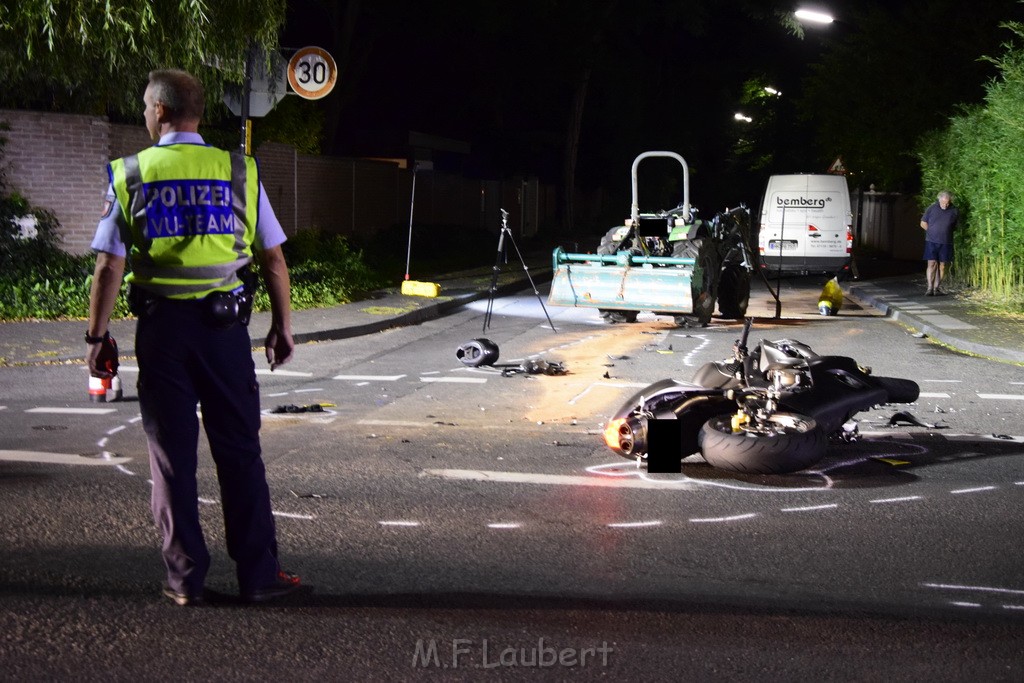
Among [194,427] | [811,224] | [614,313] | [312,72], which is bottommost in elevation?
[614,313]

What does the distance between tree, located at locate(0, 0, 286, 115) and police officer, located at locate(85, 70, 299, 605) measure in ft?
35.5

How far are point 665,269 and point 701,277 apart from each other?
628 millimetres

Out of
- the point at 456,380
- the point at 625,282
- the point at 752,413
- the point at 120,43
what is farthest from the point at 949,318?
the point at 120,43

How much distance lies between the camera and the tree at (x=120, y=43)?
15.1m

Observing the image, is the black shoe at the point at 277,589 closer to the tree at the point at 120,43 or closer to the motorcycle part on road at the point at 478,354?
the motorcycle part on road at the point at 478,354

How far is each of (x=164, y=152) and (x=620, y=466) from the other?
392 cm

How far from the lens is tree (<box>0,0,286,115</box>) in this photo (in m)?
15.1

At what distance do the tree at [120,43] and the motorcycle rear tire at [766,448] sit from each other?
10.4 m

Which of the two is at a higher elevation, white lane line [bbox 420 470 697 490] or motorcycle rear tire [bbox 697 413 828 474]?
motorcycle rear tire [bbox 697 413 828 474]

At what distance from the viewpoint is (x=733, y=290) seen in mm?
18125

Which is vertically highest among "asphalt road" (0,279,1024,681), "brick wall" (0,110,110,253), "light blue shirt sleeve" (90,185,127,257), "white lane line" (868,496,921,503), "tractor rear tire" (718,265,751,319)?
"brick wall" (0,110,110,253)

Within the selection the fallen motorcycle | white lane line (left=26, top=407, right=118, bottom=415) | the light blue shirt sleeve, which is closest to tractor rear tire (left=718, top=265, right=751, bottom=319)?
the fallen motorcycle

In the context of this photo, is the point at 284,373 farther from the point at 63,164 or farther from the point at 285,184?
the point at 285,184

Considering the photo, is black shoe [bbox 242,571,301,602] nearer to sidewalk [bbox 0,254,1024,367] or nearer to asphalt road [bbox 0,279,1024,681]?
asphalt road [bbox 0,279,1024,681]
